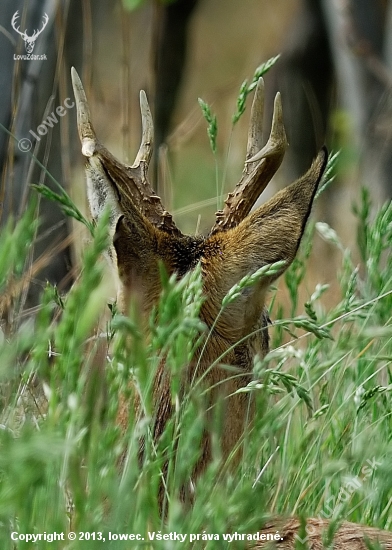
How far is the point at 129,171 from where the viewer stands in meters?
2.90

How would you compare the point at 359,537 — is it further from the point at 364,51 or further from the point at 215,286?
the point at 364,51

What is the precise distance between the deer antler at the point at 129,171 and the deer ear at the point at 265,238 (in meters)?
0.24

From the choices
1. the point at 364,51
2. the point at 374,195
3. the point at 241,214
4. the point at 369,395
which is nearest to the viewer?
the point at 369,395

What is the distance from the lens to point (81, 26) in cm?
516

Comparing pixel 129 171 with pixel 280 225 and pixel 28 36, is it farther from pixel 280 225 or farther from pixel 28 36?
pixel 28 36

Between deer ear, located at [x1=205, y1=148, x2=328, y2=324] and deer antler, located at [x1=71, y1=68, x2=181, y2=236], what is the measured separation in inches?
9.3

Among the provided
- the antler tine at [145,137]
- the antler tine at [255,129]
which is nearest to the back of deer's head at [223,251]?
the antler tine at [145,137]

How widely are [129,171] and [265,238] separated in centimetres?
50

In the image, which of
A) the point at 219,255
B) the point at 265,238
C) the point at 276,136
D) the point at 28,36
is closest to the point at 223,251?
the point at 219,255

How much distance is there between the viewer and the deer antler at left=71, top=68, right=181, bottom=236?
2.51 meters

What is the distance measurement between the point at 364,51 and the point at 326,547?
514cm

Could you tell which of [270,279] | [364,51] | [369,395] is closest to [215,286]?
[270,279]

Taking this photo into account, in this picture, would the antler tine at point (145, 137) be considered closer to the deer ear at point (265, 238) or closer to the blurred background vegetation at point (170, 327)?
the blurred background vegetation at point (170, 327)

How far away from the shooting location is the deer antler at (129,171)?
2.51 metres
